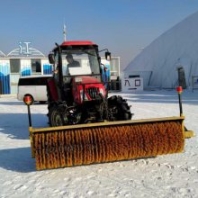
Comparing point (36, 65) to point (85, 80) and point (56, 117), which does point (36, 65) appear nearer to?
point (85, 80)

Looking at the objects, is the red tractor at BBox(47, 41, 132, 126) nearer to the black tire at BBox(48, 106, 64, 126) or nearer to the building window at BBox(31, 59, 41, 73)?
the black tire at BBox(48, 106, 64, 126)

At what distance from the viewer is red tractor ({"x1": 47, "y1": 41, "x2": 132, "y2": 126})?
7765 mm

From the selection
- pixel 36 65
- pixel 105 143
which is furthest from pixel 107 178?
pixel 36 65

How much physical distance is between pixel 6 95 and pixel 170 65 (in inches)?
733

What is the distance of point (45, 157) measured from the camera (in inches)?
217

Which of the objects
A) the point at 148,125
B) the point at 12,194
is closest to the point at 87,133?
the point at 148,125

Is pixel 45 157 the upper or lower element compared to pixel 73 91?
lower

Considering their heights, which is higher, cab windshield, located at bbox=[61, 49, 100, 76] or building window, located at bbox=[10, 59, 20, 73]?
building window, located at bbox=[10, 59, 20, 73]

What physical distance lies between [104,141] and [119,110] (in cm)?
230

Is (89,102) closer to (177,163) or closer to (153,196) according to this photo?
(177,163)

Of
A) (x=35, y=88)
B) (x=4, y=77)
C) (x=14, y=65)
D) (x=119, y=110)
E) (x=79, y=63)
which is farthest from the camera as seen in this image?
(x=14, y=65)

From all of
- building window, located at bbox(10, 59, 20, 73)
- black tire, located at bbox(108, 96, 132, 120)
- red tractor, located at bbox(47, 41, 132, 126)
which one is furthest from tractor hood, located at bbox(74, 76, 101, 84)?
building window, located at bbox(10, 59, 20, 73)

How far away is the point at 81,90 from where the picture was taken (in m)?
8.13

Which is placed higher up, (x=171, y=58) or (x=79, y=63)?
(x=171, y=58)
